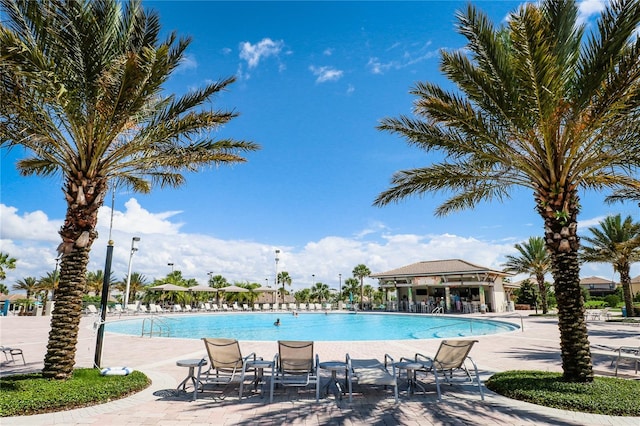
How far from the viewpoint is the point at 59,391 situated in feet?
19.4

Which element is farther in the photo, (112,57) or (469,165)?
(469,165)

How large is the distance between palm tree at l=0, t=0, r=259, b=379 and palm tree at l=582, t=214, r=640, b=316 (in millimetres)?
27187

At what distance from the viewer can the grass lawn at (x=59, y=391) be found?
215 inches

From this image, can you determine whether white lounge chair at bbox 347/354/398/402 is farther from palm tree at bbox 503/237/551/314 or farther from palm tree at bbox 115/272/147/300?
palm tree at bbox 115/272/147/300

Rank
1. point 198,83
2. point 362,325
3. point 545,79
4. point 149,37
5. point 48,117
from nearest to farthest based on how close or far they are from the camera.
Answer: point 545,79 < point 48,117 < point 149,37 < point 198,83 < point 362,325

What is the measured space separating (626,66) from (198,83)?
8.11 m

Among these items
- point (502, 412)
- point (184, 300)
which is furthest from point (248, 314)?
point (502, 412)

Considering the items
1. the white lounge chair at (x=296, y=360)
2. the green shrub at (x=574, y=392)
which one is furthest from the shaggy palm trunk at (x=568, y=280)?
the white lounge chair at (x=296, y=360)

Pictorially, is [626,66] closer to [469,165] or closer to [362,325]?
[469,165]

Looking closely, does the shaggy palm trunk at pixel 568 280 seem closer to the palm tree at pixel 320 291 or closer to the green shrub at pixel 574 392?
the green shrub at pixel 574 392

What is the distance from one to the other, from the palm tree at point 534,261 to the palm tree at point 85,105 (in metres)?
29.8

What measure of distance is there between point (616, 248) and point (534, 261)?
6.74m

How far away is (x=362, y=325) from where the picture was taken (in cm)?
2623

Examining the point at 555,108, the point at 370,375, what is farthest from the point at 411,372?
the point at 555,108
